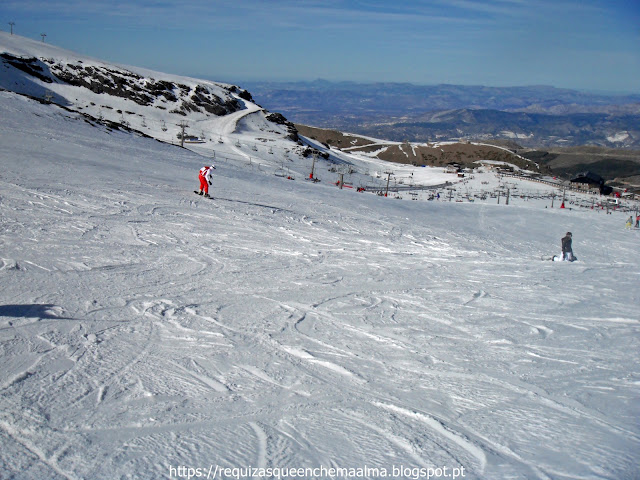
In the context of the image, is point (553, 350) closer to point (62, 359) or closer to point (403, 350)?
point (403, 350)

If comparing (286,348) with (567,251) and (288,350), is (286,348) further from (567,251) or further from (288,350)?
(567,251)

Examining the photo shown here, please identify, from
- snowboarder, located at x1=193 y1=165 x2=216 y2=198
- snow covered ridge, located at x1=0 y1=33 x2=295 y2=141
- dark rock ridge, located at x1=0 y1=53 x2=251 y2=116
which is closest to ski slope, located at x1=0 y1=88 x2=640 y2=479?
snowboarder, located at x1=193 y1=165 x2=216 y2=198

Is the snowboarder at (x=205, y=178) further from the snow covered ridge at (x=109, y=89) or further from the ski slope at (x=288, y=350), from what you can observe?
the snow covered ridge at (x=109, y=89)

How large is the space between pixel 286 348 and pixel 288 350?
0.08 metres

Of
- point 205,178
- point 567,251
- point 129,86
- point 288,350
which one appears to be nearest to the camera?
point 288,350

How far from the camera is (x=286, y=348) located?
6586 mm

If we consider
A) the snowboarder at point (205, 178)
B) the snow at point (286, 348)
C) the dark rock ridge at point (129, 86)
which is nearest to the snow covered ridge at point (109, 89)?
the dark rock ridge at point (129, 86)

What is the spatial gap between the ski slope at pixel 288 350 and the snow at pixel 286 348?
0.03 m

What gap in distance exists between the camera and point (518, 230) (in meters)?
22.7

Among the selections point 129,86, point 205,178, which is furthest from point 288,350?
point 129,86

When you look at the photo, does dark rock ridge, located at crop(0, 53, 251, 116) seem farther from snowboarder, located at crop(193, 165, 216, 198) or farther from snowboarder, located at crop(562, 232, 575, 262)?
snowboarder, located at crop(562, 232, 575, 262)

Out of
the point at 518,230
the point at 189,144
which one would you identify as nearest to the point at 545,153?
the point at 189,144

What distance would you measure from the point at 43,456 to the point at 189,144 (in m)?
52.1

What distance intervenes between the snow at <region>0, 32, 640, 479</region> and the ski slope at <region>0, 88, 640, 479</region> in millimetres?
29
